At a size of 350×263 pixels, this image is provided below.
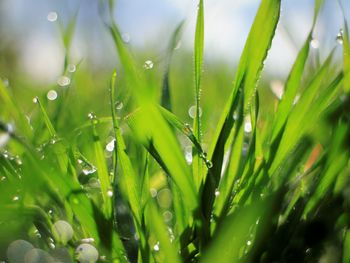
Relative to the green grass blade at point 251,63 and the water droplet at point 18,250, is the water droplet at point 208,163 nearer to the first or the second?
the green grass blade at point 251,63

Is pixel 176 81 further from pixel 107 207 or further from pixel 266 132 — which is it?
pixel 107 207

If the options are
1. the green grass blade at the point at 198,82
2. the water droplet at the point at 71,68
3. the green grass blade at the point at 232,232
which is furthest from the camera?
the water droplet at the point at 71,68

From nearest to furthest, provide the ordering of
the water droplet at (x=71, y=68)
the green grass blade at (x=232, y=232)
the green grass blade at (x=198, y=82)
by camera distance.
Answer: the green grass blade at (x=232, y=232)
the green grass blade at (x=198, y=82)
the water droplet at (x=71, y=68)

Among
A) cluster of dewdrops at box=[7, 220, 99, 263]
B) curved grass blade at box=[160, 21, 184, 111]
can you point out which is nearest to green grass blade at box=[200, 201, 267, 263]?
cluster of dewdrops at box=[7, 220, 99, 263]

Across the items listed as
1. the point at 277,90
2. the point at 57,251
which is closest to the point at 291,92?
the point at 57,251

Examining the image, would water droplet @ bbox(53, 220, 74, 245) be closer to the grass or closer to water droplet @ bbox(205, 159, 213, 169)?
the grass

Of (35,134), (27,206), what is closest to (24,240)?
(27,206)

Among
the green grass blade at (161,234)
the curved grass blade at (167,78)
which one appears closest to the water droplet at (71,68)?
the curved grass blade at (167,78)

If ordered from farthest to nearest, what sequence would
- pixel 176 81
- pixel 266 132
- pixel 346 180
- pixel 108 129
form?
pixel 176 81 → pixel 108 129 → pixel 266 132 → pixel 346 180

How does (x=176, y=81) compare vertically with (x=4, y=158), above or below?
above
